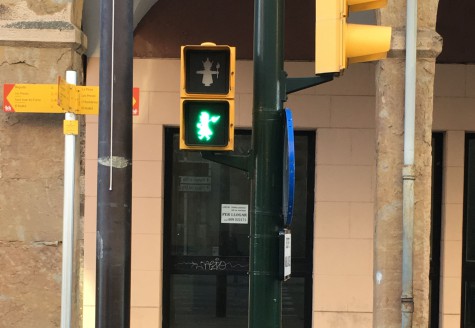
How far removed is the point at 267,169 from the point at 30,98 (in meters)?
2.60

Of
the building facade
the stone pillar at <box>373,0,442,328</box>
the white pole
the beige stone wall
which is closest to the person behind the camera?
the white pole

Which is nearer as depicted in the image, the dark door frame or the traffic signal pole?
the traffic signal pole

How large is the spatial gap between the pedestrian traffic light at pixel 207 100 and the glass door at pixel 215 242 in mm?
3770

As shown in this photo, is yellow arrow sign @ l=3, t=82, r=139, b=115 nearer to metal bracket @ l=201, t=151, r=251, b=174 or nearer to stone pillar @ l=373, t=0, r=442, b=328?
metal bracket @ l=201, t=151, r=251, b=174

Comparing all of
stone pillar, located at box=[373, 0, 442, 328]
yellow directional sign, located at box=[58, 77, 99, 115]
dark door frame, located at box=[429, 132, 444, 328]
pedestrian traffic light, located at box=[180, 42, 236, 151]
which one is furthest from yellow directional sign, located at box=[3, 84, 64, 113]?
dark door frame, located at box=[429, 132, 444, 328]

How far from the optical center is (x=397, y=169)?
17.3 feet

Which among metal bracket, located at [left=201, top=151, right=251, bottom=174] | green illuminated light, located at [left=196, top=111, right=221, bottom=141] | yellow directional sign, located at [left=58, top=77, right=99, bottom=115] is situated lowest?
metal bracket, located at [left=201, top=151, right=251, bottom=174]

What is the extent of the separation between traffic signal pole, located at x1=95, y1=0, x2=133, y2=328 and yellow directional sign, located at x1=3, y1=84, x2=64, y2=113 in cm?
161

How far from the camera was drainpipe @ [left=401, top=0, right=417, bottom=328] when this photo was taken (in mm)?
5160

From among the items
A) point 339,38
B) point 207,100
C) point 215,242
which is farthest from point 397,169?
point 215,242

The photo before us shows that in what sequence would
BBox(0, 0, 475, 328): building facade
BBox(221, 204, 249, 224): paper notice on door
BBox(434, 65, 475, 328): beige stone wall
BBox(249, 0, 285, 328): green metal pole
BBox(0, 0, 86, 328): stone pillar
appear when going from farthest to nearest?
BBox(221, 204, 249, 224): paper notice on door < BBox(434, 65, 475, 328): beige stone wall < BBox(0, 0, 475, 328): building facade < BBox(0, 0, 86, 328): stone pillar < BBox(249, 0, 285, 328): green metal pole

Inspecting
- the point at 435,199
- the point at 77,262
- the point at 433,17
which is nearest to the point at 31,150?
the point at 77,262

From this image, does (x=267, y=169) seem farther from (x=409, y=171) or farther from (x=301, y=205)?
(x=301, y=205)

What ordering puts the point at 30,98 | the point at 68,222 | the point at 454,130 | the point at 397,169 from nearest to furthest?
the point at 68,222 < the point at 397,169 < the point at 30,98 < the point at 454,130
